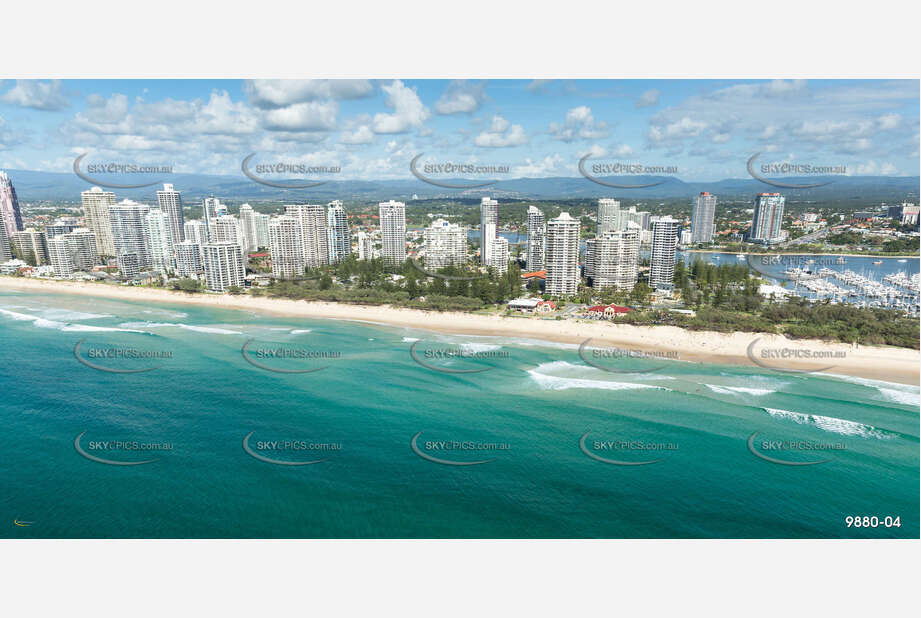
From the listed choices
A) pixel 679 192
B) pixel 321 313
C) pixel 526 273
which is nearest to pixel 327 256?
pixel 321 313

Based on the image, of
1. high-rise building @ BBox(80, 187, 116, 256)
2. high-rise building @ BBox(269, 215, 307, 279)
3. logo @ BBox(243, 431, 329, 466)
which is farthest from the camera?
high-rise building @ BBox(80, 187, 116, 256)

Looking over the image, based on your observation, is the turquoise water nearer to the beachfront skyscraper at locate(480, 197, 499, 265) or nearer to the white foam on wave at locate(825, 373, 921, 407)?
the white foam on wave at locate(825, 373, 921, 407)

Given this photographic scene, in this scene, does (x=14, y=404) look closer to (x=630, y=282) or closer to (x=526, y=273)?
(x=526, y=273)

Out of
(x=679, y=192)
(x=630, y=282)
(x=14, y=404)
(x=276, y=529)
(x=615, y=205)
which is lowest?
(x=276, y=529)

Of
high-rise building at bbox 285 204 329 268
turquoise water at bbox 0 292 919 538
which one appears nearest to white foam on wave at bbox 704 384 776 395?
turquoise water at bbox 0 292 919 538

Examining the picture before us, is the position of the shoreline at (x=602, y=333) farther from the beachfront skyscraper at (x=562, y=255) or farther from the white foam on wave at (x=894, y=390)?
the beachfront skyscraper at (x=562, y=255)

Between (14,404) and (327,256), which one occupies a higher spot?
(327,256)

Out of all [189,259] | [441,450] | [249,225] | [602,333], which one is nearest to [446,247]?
[602,333]

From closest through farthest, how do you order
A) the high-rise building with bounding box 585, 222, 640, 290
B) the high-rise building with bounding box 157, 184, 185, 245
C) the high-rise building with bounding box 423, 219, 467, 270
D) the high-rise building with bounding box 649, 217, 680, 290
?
1. the high-rise building with bounding box 585, 222, 640, 290
2. the high-rise building with bounding box 649, 217, 680, 290
3. the high-rise building with bounding box 423, 219, 467, 270
4. the high-rise building with bounding box 157, 184, 185, 245

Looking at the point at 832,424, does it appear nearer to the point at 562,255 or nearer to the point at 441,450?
the point at 441,450
